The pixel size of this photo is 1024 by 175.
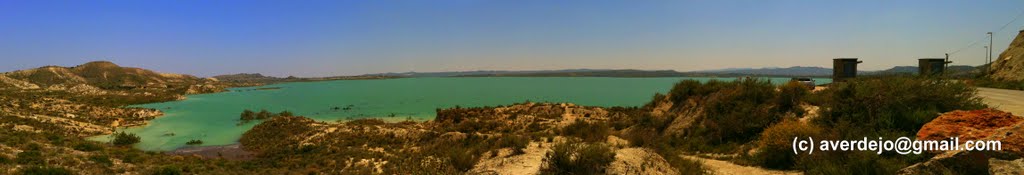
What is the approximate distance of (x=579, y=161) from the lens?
6629mm

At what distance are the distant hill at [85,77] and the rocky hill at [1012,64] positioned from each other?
122493 millimetres

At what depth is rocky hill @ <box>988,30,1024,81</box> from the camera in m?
27.5

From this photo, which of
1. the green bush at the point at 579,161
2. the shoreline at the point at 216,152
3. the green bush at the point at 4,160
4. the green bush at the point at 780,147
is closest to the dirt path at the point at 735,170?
the green bush at the point at 780,147

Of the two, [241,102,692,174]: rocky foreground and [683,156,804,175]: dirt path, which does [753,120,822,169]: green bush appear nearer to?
[683,156,804,175]: dirt path

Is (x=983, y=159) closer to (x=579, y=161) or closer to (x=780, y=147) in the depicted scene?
(x=780, y=147)

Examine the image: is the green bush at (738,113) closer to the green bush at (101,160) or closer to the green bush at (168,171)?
the green bush at (168,171)

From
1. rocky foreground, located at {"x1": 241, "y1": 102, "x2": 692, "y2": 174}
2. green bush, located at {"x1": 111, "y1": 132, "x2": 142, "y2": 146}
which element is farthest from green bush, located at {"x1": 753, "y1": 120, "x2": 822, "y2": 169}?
green bush, located at {"x1": 111, "y1": 132, "x2": 142, "y2": 146}

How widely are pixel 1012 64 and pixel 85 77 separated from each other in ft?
518

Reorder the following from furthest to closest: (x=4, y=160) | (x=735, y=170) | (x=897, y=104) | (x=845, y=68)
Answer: (x=845, y=68)
(x=4, y=160)
(x=897, y=104)
(x=735, y=170)

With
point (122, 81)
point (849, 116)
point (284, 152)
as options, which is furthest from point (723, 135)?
point (122, 81)

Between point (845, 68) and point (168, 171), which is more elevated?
point (845, 68)

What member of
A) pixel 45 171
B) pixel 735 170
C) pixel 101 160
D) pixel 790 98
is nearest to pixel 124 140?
pixel 101 160

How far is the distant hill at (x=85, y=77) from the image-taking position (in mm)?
82062

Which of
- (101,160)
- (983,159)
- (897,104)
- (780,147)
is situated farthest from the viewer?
(101,160)
